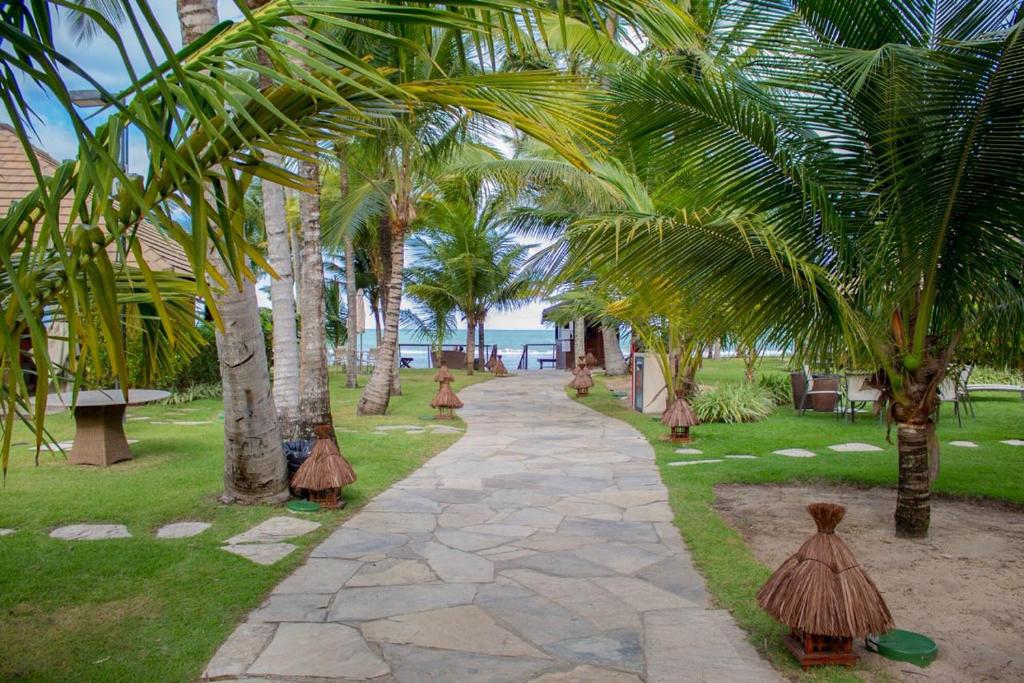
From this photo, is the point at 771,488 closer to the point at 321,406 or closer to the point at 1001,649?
the point at 1001,649

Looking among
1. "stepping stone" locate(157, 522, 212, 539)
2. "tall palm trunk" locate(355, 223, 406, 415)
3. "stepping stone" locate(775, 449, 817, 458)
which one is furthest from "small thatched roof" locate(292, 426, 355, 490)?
"tall palm trunk" locate(355, 223, 406, 415)

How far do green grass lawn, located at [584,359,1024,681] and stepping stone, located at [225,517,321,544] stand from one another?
2.79m

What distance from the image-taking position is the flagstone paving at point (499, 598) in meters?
3.33

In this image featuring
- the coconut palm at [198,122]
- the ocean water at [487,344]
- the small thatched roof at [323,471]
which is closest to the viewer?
the coconut palm at [198,122]

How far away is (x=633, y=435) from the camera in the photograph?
10.9 meters

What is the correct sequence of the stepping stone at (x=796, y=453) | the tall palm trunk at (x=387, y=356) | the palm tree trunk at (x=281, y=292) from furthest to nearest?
the tall palm trunk at (x=387, y=356) → the stepping stone at (x=796, y=453) → the palm tree trunk at (x=281, y=292)

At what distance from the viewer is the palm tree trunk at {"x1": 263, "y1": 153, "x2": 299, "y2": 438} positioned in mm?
7387

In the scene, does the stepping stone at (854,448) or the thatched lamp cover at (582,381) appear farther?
the thatched lamp cover at (582,381)

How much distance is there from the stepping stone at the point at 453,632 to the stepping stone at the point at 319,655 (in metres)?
0.14

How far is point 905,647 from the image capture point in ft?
11.3

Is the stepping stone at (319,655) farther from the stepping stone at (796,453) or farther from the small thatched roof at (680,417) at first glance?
the small thatched roof at (680,417)

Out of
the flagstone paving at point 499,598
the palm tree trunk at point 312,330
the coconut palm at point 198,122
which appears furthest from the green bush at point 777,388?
the coconut palm at point 198,122

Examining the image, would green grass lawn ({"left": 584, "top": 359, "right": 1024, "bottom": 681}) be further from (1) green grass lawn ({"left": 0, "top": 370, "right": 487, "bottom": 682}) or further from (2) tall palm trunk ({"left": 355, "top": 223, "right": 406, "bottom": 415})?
(2) tall palm trunk ({"left": 355, "top": 223, "right": 406, "bottom": 415})

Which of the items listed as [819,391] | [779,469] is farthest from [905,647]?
[819,391]
